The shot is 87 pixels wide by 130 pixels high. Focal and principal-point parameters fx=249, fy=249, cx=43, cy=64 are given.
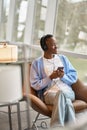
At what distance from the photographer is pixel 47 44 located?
2818mm

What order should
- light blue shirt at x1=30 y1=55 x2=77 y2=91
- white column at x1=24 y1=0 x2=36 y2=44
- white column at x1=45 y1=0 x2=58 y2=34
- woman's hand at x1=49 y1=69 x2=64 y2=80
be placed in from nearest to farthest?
woman's hand at x1=49 y1=69 x2=64 y2=80 → light blue shirt at x1=30 y1=55 x2=77 y2=91 → white column at x1=45 y1=0 x2=58 y2=34 → white column at x1=24 y1=0 x2=36 y2=44

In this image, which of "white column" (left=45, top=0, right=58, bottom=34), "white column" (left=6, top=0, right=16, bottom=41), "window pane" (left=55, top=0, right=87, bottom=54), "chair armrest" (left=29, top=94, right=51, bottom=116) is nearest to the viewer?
"chair armrest" (left=29, top=94, right=51, bottom=116)

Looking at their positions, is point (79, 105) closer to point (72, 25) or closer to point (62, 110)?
point (62, 110)

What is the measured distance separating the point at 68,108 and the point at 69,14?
2221 millimetres

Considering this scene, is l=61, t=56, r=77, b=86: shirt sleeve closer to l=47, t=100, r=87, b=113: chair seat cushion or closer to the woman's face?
the woman's face

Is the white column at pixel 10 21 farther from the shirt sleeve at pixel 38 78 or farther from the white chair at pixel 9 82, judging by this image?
the white chair at pixel 9 82

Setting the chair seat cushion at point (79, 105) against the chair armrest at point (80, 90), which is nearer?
the chair seat cushion at point (79, 105)

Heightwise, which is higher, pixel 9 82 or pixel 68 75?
pixel 9 82

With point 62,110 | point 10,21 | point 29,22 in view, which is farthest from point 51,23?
point 62,110

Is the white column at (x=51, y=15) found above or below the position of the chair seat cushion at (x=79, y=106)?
above

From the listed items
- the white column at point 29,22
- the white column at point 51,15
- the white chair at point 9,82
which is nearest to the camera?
the white chair at point 9,82

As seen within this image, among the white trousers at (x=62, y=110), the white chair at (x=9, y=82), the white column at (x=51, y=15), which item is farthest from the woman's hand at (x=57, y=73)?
the white column at (x=51, y=15)

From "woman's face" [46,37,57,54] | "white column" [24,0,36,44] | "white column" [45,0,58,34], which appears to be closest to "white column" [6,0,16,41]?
"white column" [24,0,36,44]

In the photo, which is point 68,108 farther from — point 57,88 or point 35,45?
point 35,45
